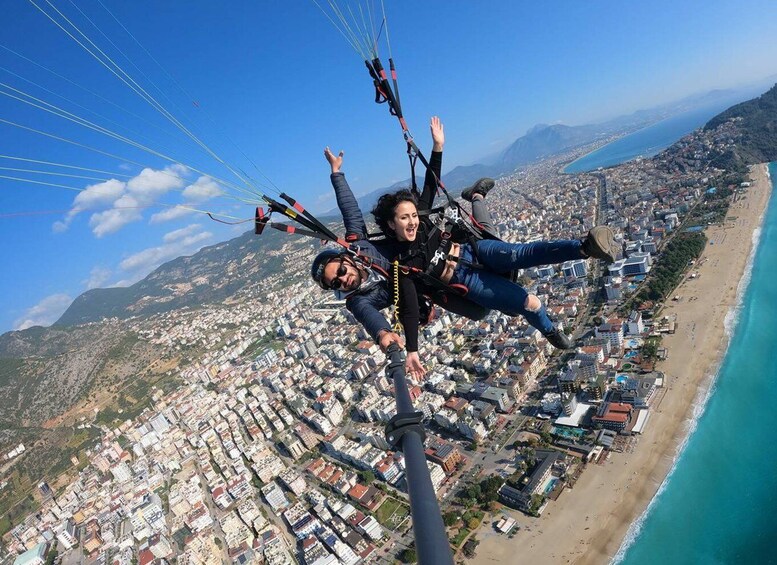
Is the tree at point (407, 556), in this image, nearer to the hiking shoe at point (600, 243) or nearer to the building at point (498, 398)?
the building at point (498, 398)

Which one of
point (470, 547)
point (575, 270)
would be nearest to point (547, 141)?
point (575, 270)

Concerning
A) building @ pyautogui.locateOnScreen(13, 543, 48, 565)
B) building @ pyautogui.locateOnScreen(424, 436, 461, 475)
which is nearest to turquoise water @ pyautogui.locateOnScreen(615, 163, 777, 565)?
building @ pyautogui.locateOnScreen(424, 436, 461, 475)

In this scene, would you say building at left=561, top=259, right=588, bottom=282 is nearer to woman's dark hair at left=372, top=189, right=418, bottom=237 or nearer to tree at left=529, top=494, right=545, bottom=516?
tree at left=529, top=494, right=545, bottom=516

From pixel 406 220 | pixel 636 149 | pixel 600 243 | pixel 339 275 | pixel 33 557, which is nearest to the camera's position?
pixel 600 243

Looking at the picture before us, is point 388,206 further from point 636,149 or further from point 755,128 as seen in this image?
point 636,149

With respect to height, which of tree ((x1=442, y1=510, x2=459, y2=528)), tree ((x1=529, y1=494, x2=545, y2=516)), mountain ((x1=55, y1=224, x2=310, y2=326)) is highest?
mountain ((x1=55, y1=224, x2=310, y2=326))

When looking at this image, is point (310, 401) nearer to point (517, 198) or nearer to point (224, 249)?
point (517, 198)
